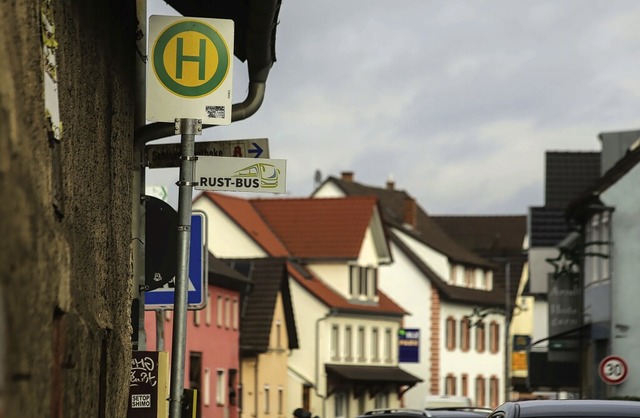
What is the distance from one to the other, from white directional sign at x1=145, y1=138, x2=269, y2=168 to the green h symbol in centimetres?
89

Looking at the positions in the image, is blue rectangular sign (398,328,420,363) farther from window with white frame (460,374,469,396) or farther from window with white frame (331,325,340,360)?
window with white frame (460,374,469,396)

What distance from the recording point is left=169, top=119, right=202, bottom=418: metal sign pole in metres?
10.8

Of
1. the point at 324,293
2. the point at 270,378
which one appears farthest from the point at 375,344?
the point at 270,378

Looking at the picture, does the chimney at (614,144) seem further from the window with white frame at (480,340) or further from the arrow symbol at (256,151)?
the arrow symbol at (256,151)

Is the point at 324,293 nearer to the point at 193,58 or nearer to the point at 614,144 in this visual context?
the point at 614,144

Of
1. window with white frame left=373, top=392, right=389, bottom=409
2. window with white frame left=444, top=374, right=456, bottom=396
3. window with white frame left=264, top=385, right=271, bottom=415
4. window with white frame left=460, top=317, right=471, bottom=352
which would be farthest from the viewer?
window with white frame left=460, top=317, right=471, bottom=352

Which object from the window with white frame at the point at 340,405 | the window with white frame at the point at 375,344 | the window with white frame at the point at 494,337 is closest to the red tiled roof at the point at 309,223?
the window with white frame at the point at 375,344

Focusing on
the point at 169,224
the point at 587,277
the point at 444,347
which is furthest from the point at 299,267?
the point at 169,224

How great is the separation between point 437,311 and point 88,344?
3452 inches

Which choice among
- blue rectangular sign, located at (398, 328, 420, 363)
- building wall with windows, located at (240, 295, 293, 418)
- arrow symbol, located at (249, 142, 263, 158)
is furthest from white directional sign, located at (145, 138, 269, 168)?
blue rectangular sign, located at (398, 328, 420, 363)

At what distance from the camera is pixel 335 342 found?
83562 mm

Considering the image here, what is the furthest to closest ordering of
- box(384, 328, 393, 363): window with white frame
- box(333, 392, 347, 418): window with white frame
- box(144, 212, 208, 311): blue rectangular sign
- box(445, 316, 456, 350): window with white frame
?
box(445, 316, 456, 350): window with white frame → box(384, 328, 393, 363): window with white frame → box(333, 392, 347, 418): window with white frame → box(144, 212, 208, 311): blue rectangular sign

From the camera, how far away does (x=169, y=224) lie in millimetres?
12609

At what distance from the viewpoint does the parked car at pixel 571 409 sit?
416 inches
